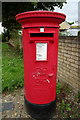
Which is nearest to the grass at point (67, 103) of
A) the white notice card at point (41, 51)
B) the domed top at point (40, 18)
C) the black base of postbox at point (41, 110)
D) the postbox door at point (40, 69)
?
the black base of postbox at point (41, 110)

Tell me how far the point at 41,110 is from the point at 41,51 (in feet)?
3.40

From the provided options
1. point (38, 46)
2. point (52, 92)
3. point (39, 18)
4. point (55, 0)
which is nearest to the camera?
point (39, 18)

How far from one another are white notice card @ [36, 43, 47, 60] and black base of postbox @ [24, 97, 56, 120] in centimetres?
85

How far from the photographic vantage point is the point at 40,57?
189 centimetres

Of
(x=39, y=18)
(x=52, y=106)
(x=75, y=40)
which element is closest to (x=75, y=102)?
(x=52, y=106)

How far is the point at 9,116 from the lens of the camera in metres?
2.29

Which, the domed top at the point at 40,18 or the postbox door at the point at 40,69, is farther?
the postbox door at the point at 40,69

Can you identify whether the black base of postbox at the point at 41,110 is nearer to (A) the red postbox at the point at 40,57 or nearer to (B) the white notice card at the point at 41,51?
(A) the red postbox at the point at 40,57

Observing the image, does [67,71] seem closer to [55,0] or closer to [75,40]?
[75,40]

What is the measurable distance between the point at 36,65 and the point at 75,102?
1.34m

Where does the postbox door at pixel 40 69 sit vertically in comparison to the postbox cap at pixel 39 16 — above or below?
below

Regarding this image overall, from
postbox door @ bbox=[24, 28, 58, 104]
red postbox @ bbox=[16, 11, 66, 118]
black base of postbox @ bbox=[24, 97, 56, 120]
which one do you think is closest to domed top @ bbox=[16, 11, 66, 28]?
red postbox @ bbox=[16, 11, 66, 118]

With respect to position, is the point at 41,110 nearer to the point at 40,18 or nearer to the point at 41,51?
the point at 41,51

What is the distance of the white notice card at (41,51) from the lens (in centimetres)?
185
